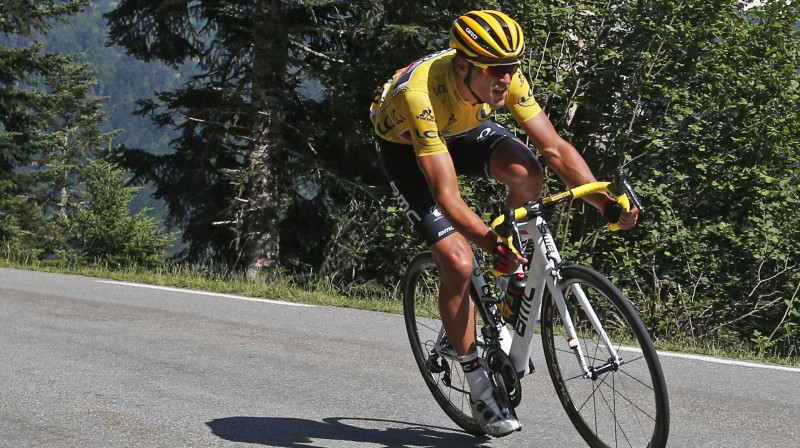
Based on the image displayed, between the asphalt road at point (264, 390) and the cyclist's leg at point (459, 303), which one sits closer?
the cyclist's leg at point (459, 303)

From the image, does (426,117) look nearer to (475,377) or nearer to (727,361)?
(475,377)

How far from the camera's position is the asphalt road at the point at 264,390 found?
468 centimetres

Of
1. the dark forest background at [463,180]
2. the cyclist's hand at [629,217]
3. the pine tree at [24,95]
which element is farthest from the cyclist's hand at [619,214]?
the pine tree at [24,95]

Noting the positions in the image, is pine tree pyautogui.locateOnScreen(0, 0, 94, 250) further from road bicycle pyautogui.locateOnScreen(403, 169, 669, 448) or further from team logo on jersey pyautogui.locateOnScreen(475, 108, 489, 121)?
road bicycle pyautogui.locateOnScreen(403, 169, 669, 448)

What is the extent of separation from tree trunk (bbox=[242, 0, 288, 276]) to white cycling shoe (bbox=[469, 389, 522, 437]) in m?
14.3

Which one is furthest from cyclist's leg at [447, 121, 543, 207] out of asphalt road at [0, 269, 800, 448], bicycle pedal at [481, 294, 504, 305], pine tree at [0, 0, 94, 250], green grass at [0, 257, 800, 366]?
pine tree at [0, 0, 94, 250]

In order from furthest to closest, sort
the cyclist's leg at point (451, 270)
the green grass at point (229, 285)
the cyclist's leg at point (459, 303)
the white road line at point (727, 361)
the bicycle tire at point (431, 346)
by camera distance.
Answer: the green grass at point (229, 285)
the white road line at point (727, 361)
the bicycle tire at point (431, 346)
the cyclist's leg at point (451, 270)
the cyclist's leg at point (459, 303)

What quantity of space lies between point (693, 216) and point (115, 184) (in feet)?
47.5

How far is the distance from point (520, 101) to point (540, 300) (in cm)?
96

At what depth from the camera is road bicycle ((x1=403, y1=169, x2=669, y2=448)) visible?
3.82 m

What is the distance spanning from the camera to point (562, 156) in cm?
444

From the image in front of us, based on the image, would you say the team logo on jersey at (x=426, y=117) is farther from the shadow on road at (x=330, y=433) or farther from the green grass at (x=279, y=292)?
the green grass at (x=279, y=292)

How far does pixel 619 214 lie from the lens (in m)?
4.10

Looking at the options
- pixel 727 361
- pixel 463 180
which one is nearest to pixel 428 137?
pixel 727 361
